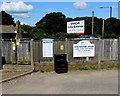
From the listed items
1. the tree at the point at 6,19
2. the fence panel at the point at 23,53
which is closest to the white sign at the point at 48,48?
the fence panel at the point at 23,53

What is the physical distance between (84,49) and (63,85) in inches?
184

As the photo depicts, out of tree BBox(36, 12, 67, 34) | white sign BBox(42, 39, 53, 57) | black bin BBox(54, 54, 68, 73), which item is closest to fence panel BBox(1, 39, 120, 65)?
white sign BBox(42, 39, 53, 57)

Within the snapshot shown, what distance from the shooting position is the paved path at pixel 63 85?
688 cm

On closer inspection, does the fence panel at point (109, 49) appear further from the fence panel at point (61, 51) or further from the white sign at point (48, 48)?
the white sign at point (48, 48)

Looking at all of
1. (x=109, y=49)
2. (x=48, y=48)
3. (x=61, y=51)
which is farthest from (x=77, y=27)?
(x=48, y=48)

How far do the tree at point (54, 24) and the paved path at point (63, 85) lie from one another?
73.7 metres

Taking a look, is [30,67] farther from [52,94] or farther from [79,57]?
[52,94]

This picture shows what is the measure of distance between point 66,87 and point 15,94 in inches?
85.2

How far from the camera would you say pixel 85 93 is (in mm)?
6594

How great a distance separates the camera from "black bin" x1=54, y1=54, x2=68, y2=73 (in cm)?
1049

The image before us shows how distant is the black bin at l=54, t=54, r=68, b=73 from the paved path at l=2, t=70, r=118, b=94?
1.16m

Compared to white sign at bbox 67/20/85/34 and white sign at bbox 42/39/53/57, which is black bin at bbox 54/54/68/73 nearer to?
white sign at bbox 42/39/53/57

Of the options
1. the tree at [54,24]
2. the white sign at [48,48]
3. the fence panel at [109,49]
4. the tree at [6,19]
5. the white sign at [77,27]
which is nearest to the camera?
the white sign at [48,48]

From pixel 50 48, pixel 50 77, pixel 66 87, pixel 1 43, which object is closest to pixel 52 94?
pixel 66 87
